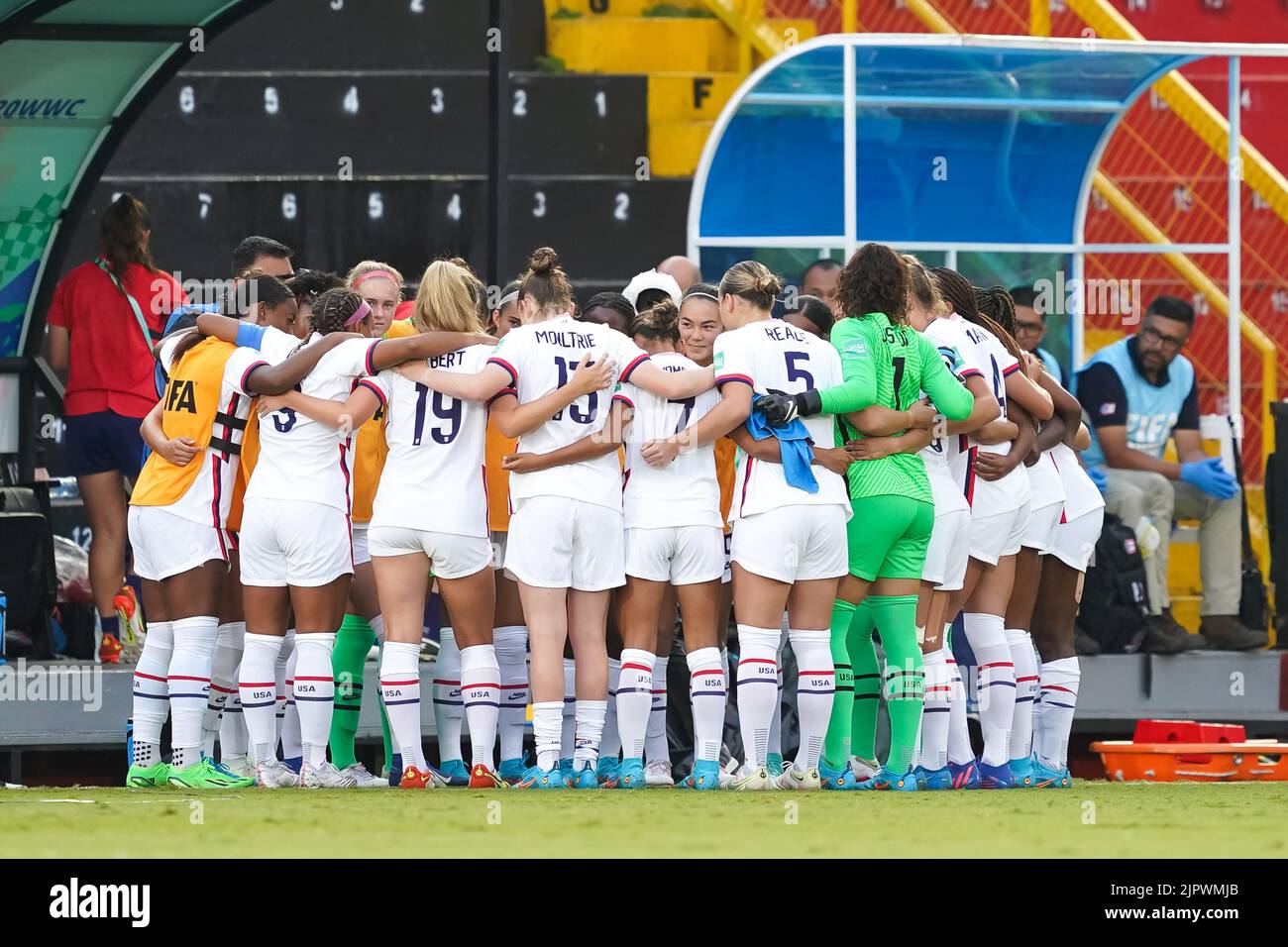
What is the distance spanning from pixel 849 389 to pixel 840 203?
4552 millimetres

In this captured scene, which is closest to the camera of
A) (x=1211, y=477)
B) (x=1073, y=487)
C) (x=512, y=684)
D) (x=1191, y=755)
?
(x=512, y=684)

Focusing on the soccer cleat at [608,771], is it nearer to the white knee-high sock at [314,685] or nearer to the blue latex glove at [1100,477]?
the white knee-high sock at [314,685]

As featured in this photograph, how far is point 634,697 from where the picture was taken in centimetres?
782

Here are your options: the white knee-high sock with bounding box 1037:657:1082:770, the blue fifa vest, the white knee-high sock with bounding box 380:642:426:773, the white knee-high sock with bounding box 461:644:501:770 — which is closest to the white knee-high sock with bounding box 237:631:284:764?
the white knee-high sock with bounding box 380:642:426:773

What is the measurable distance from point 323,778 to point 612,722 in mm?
1242

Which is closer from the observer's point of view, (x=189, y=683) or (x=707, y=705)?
(x=707, y=705)

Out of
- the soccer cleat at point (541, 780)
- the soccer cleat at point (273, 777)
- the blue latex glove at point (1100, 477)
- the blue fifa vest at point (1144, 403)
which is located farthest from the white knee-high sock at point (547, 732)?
the blue fifa vest at point (1144, 403)

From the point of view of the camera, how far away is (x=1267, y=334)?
45.8ft

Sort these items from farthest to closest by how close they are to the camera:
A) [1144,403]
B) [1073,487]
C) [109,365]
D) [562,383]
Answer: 1. [1144,403]
2. [109,365]
3. [1073,487]
4. [562,383]

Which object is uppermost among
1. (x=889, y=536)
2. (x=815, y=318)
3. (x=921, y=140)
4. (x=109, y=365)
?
(x=921, y=140)

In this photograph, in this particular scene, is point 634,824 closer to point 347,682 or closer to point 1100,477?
point 347,682

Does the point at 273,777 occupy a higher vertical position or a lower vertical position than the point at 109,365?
lower

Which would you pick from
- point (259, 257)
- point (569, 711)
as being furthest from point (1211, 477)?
point (259, 257)
